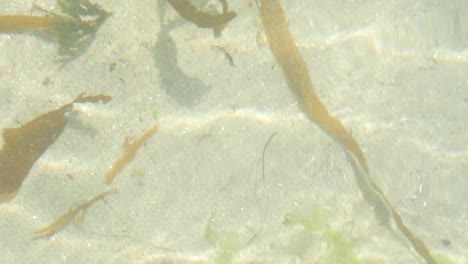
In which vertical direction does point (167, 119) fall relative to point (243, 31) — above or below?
below

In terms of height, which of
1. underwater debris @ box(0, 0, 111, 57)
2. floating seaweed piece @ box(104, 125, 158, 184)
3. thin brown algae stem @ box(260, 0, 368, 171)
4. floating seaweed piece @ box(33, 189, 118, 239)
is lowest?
floating seaweed piece @ box(33, 189, 118, 239)

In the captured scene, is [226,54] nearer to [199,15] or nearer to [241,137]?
[199,15]

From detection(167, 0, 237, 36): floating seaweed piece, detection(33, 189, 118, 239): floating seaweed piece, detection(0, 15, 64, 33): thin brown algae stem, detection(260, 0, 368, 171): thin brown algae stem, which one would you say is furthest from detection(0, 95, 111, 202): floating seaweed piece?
detection(260, 0, 368, 171): thin brown algae stem

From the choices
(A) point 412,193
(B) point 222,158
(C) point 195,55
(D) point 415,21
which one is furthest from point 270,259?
(D) point 415,21

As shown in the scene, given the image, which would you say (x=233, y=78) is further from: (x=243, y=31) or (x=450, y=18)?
(x=450, y=18)

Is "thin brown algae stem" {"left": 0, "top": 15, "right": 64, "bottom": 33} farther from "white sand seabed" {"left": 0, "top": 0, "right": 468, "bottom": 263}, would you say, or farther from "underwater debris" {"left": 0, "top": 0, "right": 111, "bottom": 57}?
"white sand seabed" {"left": 0, "top": 0, "right": 468, "bottom": 263}

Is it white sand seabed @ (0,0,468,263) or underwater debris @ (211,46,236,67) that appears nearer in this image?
white sand seabed @ (0,0,468,263)
